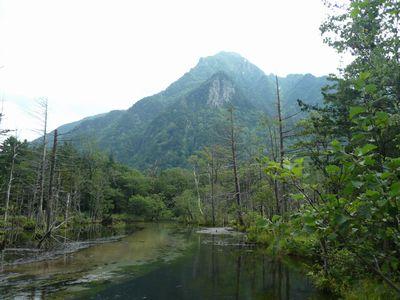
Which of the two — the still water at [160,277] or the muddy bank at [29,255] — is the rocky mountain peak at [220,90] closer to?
the muddy bank at [29,255]

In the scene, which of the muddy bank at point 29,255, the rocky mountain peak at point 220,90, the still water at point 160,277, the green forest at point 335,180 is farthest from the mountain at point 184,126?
the still water at point 160,277

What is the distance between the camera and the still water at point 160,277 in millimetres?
10516

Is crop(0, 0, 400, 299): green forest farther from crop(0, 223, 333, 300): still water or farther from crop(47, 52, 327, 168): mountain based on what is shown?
crop(47, 52, 327, 168): mountain

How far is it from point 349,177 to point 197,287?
10579mm

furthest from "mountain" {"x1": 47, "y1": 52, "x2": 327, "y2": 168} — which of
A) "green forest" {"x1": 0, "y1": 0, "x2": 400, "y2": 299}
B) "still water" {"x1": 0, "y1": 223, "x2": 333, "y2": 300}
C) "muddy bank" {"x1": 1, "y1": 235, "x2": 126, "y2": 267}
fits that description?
"still water" {"x1": 0, "y1": 223, "x2": 333, "y2": 300}

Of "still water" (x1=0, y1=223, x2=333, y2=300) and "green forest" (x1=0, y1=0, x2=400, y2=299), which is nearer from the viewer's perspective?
"green forest" (x1=0, y1=0, x2=400, y2=299)

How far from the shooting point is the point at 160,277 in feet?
42.2

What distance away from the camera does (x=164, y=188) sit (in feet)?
256

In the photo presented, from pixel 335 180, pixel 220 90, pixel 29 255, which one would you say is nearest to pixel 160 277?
pixel 29 255

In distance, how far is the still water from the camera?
10516 mm

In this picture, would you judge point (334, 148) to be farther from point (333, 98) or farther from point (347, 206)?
point (333, 98)

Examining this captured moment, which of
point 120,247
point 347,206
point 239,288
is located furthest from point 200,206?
point 347,206

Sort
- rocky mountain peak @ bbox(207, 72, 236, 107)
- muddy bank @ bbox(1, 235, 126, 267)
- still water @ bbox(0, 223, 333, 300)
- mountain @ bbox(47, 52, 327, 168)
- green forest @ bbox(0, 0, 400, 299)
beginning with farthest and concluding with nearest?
rocky mountain peak @ bbox(207, 72, 236, 107)
mountain @ bbox(47, 52, 327, 168)
muddy bank @ bbox(1, 235, 126, 267)
still water @ bbox(0, 223, 333, 300)
green forest @ bbox(0, 0, 400, 299)

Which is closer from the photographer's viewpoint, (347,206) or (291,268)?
(347,206)
